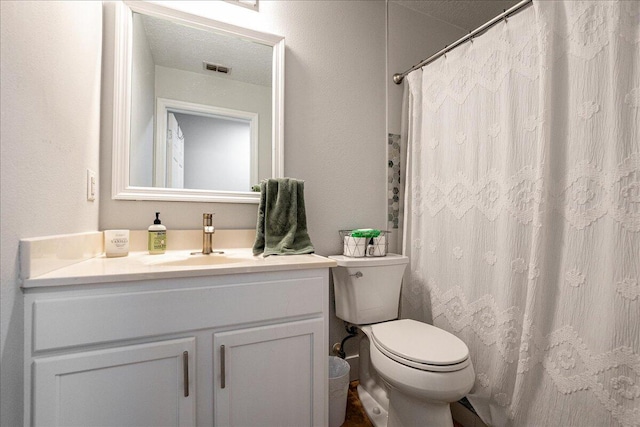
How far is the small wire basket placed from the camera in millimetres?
1459

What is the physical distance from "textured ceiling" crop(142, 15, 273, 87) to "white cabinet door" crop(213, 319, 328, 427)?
1.22 metres

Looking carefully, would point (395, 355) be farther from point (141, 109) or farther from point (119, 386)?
point (141, 109)

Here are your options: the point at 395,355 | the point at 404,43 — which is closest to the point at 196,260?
the point at 395,355

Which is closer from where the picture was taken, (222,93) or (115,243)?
(115,243)

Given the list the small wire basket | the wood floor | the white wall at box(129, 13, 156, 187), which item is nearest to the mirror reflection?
the white wall at box(129, 13, 156, 187)

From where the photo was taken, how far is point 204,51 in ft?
4.49

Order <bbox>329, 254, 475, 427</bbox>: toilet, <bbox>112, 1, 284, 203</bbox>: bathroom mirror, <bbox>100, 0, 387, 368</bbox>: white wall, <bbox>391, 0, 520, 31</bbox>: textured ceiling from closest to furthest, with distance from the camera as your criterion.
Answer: <bbox>329, 254, 475, 427</bbox>: toilet → <bbox>112, 1, 284, 203</bbox>: bathroom mirror → <bbox>100, 0, 387, 368</bbox>: white wall → <bbox>391, 0, 520, 31</bbox>: textured ceiling

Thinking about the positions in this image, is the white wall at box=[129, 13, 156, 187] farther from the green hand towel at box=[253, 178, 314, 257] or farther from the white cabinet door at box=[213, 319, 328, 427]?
the white cabinet door at box=[213, 319, 328, 427]

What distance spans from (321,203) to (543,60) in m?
1.11

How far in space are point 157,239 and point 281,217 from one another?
0.54 m

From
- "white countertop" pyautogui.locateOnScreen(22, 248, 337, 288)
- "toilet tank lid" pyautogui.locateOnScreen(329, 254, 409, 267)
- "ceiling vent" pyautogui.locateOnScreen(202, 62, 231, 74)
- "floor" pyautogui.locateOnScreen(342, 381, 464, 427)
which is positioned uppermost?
"ceiling vent" pyautogui.locateOnScreen(202, 62, 231, 74)

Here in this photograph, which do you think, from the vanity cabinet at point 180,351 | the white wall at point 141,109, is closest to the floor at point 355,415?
the vanity cabinet at point 180,351

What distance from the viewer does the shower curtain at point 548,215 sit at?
852 millimetres

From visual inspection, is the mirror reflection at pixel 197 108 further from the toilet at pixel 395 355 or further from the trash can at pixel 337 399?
the trash can at pixel 337 399
